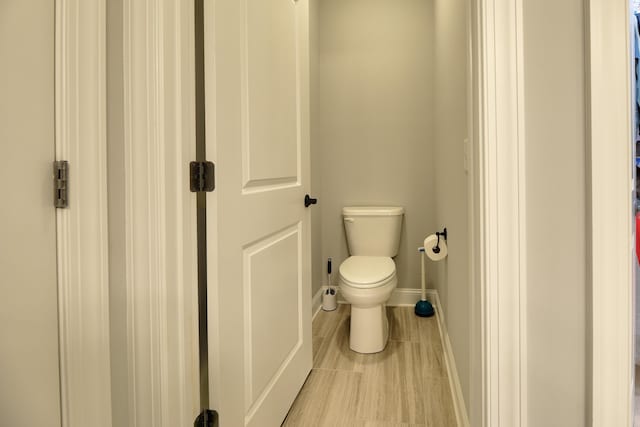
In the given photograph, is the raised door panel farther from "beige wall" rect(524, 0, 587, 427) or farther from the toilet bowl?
"beige wall" rect(524, 0, 587, 427)

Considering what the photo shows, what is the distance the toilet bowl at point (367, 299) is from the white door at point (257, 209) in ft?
1.07

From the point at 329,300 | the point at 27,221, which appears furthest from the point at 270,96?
the point at 329,300

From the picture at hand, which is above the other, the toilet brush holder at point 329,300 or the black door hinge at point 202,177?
the black door hinge at point 202,177

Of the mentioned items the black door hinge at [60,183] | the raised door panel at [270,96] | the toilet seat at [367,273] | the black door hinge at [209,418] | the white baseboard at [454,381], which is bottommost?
the white baseboard at [454,381]

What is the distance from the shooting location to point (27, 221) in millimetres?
762

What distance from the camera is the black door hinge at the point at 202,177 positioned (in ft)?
3.44

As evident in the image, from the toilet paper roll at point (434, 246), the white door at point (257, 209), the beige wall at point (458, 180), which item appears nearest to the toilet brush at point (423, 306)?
the toilet paper roll at point (434, 246)

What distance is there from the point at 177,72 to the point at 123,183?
0.30 m

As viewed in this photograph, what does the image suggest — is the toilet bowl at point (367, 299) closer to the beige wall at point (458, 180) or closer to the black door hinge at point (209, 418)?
the beige wall at point (458, 180)

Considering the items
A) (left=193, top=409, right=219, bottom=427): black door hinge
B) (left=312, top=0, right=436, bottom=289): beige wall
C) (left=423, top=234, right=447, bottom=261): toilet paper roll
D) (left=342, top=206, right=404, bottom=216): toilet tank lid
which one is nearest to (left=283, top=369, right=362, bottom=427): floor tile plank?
(left=193, top=409, right=219, bottom=427): black door hinge

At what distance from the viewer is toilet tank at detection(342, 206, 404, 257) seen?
2.78 m

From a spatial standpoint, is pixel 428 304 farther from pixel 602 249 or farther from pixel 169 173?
pixel 169 173

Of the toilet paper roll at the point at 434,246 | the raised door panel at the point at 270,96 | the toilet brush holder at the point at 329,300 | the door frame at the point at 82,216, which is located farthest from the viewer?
the toilet brush holder at the point at 329,300

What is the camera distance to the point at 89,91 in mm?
855
